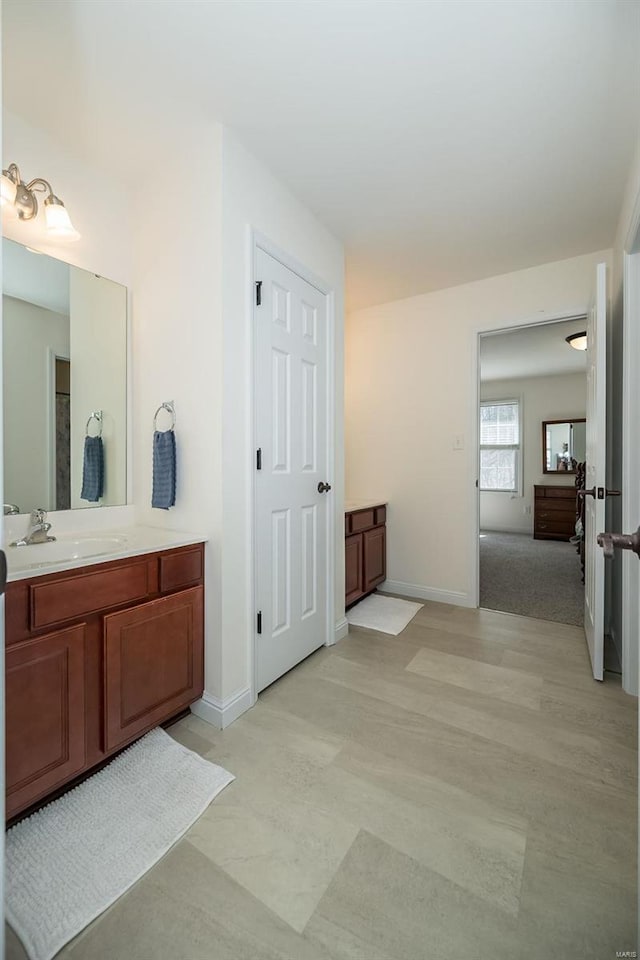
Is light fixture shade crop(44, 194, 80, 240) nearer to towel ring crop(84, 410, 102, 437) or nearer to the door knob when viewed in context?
towel ring crop(84, 410, 102, 437)

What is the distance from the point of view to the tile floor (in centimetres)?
102

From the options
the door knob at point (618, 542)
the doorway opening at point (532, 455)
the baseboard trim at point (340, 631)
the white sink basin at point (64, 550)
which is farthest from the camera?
the doorway opening at point (532, 455)

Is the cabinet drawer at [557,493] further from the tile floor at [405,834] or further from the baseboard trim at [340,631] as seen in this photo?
the baseboard trim at [340,631]

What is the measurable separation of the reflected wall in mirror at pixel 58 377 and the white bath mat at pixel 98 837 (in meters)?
1.08

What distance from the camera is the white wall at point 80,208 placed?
171cm

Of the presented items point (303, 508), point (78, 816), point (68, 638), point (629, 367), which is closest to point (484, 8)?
point (629, 367)

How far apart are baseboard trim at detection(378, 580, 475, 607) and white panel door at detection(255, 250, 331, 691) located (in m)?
1.21

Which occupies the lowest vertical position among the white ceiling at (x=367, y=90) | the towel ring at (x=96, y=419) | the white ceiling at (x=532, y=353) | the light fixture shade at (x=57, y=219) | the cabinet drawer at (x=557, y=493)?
the cabinet drawer at (x=557, y=493)

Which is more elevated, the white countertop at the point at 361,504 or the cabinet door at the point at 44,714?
the white countertop at the point at 361,504

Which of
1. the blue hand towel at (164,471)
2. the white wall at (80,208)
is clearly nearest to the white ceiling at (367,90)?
the white wall at (80,208)

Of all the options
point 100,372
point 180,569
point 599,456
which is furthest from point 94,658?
point 599,456

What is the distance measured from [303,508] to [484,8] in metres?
1.99

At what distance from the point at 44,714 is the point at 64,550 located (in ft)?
2.03

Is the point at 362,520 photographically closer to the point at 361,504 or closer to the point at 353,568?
the point at 361,504
